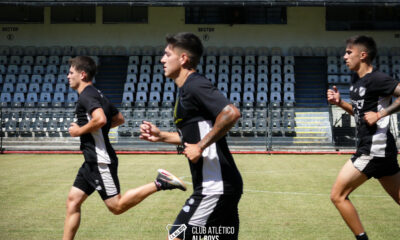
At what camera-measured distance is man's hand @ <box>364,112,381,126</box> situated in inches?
213

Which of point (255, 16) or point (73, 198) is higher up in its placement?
point (255, 16)

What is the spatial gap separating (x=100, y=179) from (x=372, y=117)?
3.01m

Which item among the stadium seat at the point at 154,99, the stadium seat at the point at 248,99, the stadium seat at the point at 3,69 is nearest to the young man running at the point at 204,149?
the stadium seat at the point at 248,99

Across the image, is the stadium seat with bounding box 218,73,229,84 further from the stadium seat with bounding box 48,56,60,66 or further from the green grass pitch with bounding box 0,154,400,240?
the green grass pitch with bounding box 0,154,400,240

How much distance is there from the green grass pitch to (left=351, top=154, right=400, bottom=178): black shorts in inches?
50.5

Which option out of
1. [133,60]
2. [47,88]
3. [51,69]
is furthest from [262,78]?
[51,69]

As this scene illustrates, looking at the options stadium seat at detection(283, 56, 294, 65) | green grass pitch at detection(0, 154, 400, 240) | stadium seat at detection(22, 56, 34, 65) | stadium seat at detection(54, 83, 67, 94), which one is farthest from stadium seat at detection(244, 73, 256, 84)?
green grass pitch at detection(0, 154, 400, 240)

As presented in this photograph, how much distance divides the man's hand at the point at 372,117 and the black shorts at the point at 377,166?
1.25 ft

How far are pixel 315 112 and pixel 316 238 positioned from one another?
15.5 meters

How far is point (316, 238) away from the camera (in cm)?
642

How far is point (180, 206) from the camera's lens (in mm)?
8500

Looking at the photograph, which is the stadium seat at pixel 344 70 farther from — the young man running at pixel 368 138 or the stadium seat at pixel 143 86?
the young man running at pixel 368 138

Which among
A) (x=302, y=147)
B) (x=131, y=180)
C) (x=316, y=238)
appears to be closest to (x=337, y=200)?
(x=316, y=238)

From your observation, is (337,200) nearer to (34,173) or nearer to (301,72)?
(34,173)
